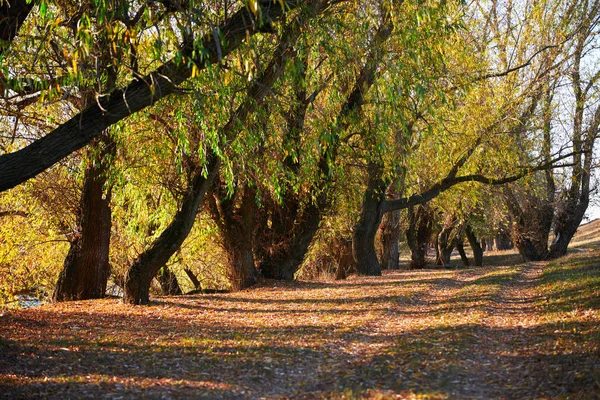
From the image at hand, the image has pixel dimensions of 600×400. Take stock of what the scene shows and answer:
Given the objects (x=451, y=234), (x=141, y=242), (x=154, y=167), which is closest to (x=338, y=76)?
(x=154, y=167)

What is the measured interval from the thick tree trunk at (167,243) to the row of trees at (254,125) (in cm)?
4

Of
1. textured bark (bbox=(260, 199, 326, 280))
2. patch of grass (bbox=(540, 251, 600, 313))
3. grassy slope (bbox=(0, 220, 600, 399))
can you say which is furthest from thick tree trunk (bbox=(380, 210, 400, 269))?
grassy slope (bbox=(0, 220, 600, 399))

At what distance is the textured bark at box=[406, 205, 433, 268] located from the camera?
30288 mm

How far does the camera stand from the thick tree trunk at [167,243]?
1242 centimetres

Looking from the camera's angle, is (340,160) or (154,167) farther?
(340,160)

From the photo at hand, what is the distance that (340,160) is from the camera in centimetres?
1625

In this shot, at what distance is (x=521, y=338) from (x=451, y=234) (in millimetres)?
25301

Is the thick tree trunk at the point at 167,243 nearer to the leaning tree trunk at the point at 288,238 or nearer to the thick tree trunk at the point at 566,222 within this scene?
the leaning tree trunk at the point at 288,238

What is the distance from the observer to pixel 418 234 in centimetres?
3152

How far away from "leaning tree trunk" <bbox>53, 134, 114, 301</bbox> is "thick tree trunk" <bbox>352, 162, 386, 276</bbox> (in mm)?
8165

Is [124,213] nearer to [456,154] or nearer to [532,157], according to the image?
[456,154]

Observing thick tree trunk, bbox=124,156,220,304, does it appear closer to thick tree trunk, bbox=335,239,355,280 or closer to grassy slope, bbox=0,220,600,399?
grassy slope, bbox=0,220,600,399

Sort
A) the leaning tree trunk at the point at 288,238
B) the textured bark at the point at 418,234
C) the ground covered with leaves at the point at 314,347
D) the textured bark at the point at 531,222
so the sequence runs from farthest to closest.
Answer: the textured bark at the point at 418,234 < the textured bark at the point at 531,222 < the leaning tree trunk at the point at 288,238 < the ground covered with leaves at the point at 314,347

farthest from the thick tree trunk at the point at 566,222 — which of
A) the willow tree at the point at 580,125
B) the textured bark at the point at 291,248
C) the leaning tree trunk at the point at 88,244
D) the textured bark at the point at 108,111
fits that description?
the textured bark at the point at 108,111
